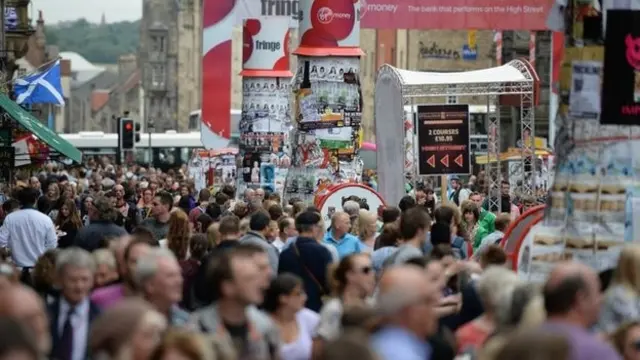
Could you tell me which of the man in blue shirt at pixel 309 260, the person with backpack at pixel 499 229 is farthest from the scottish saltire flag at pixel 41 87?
the man in blue shirt at pixel 309 260

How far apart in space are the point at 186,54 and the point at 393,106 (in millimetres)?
118932

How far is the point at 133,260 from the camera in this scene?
12.0 meters

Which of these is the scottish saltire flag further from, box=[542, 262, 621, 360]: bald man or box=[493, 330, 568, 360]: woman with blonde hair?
box=[493, 330, 568, 360]: woman with blonde hair

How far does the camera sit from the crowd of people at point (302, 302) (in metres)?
8.85

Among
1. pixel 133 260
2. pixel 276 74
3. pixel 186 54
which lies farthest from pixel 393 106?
pixel 186 54

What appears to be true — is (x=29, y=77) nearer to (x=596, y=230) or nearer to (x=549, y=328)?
(x=596, y=230)

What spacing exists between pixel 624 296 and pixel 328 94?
18121 millimetres

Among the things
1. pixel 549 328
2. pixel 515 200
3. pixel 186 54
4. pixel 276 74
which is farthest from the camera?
pixel 186 54

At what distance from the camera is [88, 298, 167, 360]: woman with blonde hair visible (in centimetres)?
883

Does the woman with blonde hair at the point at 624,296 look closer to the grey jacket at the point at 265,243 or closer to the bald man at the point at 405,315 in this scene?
the bald man at the point at 405,315

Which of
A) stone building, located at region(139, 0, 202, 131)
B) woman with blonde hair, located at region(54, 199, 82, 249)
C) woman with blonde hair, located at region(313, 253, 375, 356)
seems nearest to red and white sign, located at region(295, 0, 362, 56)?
woman with blonde hair, located at region(54, 199, 82, 249)

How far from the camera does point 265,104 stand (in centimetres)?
3688

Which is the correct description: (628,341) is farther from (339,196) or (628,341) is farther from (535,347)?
(339,196)

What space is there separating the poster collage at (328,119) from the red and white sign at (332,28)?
141 mm
